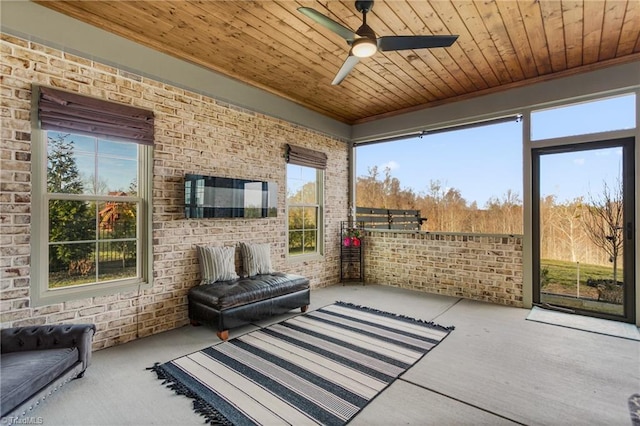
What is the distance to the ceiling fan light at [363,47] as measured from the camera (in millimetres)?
2479

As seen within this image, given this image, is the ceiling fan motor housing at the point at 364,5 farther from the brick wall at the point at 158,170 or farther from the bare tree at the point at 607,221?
the bare tree at the point at 607,221

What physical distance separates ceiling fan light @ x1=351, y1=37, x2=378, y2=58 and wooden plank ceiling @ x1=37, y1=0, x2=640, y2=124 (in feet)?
1.46

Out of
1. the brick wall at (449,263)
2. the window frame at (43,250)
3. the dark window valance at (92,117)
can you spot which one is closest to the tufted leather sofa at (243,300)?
the window frame at (43,250)

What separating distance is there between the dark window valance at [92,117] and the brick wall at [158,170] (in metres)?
0.11

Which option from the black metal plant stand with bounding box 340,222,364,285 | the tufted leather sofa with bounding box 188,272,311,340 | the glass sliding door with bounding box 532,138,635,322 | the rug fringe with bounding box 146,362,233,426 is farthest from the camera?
the black metal plant stand with bounding box 340,222,364,285

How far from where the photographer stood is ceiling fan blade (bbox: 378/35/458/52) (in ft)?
8.18

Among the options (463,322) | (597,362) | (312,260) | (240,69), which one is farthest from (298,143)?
(597,362)

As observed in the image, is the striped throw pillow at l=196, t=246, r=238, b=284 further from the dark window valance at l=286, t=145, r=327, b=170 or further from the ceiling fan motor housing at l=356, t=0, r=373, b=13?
the ceiling fan motor housing at l=356, t=0, r=373, b=13

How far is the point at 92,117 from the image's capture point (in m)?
2.87

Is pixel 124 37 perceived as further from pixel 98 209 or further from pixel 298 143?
pixel 298 143

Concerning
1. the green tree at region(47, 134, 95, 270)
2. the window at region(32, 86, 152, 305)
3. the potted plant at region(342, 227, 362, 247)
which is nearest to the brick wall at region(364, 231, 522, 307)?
the potted plant at region(342, 227, 362, 247)

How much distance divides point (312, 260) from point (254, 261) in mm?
1471

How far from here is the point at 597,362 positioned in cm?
269

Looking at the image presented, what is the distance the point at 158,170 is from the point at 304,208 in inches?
102
